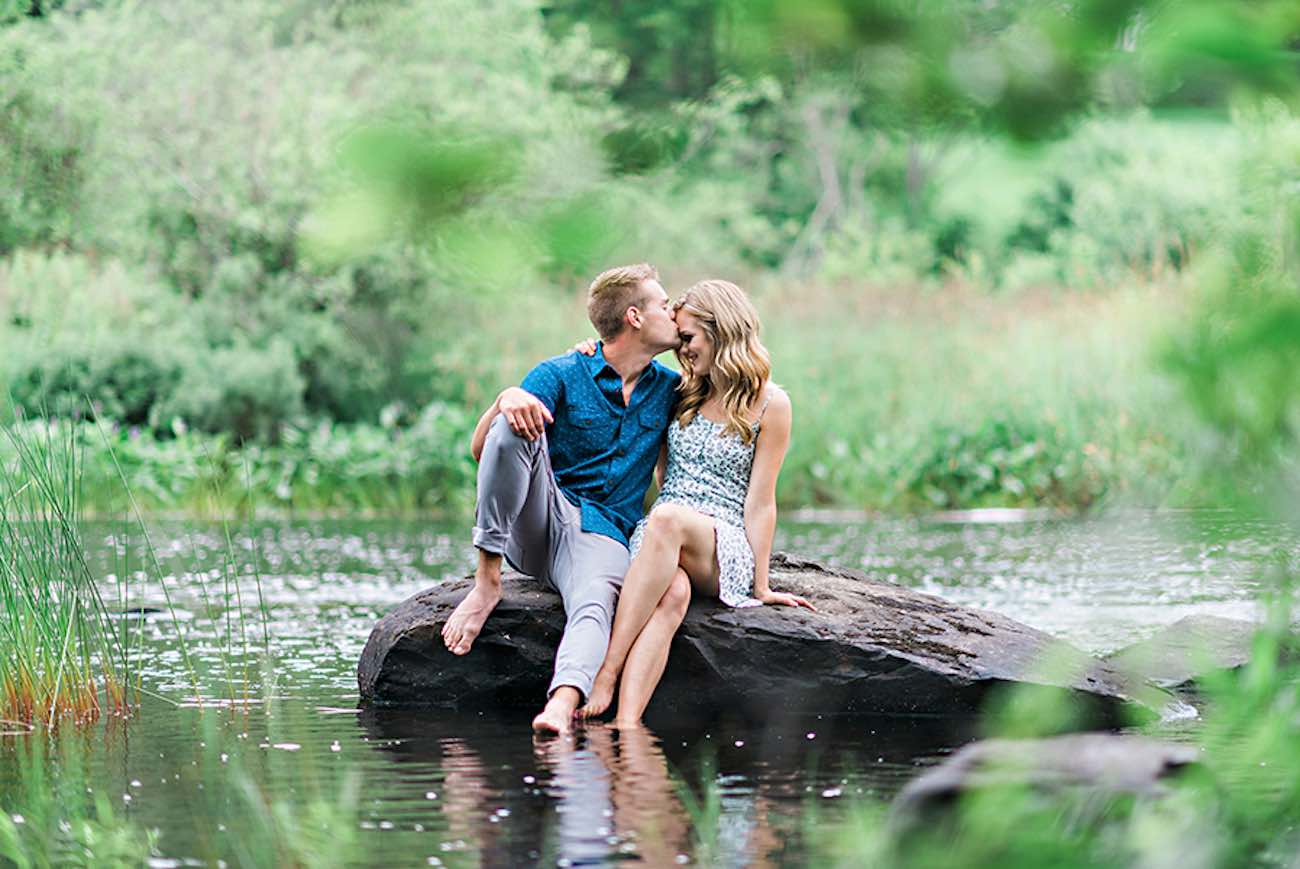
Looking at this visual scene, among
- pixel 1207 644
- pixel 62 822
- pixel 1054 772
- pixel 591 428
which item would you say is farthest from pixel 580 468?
pixel 1054 772

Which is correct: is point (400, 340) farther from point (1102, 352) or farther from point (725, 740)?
point (725, 740)

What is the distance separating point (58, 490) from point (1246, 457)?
373 centimetres

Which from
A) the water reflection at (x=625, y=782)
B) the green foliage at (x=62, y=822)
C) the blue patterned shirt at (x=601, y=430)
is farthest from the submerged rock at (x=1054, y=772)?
the blue patterned shirt at (x=601, y=430)

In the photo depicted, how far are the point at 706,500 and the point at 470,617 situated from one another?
0.74 metres

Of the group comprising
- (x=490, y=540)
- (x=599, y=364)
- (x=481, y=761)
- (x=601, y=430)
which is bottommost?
(x=481, y=761)

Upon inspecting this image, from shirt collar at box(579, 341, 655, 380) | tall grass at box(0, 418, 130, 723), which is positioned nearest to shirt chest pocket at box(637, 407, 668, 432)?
shirt collar at box(579, 341, 655, 380)

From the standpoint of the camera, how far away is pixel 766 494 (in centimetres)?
511

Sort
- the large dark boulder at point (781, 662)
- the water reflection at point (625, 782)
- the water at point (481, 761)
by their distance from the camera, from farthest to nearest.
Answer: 1. the large dark boulder at point (781, 662)
2. the water reflection at point (625, 782)
3. the water at point (481, 761)

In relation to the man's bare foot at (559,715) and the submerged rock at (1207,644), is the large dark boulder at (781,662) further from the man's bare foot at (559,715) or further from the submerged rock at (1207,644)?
the man's bare foot at (559,715)

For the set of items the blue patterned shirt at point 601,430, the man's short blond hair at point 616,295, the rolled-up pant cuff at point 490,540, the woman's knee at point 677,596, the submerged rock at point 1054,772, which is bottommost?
the woman's knee at point 677,596

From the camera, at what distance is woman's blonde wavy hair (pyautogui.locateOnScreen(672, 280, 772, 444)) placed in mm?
5125

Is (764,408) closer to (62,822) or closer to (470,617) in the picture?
(470,617)

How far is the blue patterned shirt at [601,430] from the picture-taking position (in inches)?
205

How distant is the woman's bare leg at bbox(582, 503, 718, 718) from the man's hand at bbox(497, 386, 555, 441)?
41 cm
